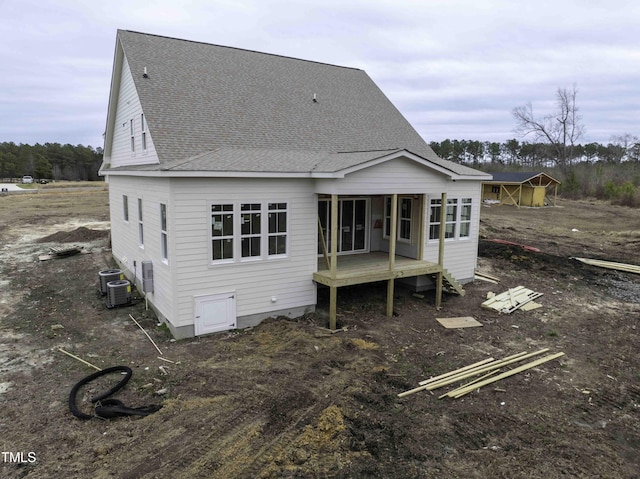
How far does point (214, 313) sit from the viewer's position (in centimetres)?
995

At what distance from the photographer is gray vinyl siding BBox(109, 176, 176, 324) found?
9.59m

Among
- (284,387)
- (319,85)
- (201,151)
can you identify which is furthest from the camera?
(319,85)

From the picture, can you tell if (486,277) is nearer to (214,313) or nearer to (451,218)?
(451,218)

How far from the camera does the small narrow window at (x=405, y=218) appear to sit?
1375 cm

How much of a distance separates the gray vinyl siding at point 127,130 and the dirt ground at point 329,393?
424 centimetres

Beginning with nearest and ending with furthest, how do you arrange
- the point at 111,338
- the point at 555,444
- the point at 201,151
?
the point at 555,444
the point at 111,338
the point at 201,151

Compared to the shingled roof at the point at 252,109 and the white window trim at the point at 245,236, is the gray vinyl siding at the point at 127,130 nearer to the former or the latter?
the shingled roof at the point at 252,109

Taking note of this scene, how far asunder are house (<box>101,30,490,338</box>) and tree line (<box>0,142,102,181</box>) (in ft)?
277

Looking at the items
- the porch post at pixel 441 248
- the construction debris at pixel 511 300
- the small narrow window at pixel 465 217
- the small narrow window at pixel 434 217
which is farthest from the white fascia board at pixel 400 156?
the construction debris at pixel 511 300

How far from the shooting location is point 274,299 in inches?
422

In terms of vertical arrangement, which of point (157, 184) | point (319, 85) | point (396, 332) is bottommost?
point (396, 332)

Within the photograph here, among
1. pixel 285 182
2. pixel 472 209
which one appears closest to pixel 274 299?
pixel 285 182

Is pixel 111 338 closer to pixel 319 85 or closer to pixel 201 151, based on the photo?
pixel 201 151

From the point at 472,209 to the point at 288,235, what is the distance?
686 centimetres
